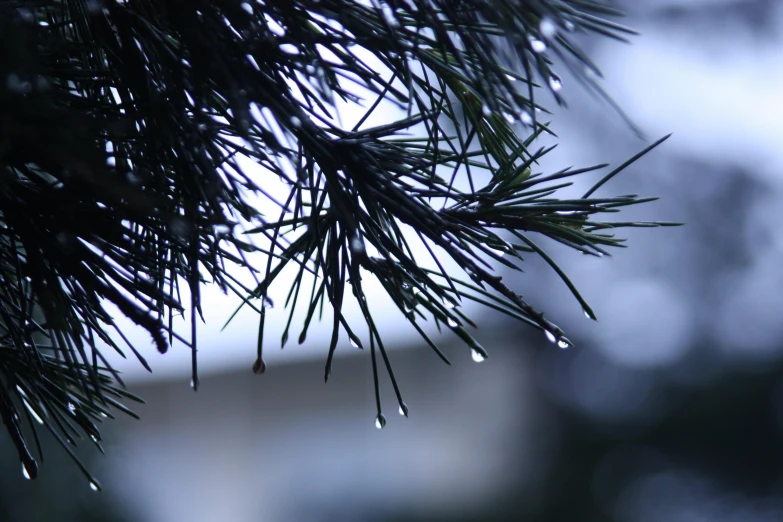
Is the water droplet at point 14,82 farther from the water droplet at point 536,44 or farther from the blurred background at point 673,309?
the blurred background at point 673,309

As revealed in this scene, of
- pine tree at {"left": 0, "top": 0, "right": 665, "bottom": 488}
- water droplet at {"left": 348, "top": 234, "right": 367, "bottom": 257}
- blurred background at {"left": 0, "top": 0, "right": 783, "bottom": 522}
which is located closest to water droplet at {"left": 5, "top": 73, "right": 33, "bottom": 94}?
pine tree at {"left": 0, "top": 0, "right": 665, "bottom": 488}

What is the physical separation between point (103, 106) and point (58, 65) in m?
0.05

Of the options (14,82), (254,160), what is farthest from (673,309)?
(14,82)

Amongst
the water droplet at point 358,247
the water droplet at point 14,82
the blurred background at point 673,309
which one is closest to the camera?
the water droplet at point 14,82

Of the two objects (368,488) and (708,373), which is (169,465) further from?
(708,373)

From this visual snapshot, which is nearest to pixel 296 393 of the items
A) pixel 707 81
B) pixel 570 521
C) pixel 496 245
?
pixel 570 521

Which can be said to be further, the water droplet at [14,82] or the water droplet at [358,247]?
the water droplet at [358,247]

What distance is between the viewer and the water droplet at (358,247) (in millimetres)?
373

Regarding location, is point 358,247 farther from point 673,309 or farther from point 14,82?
point 673,309

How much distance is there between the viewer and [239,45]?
358 millimetres

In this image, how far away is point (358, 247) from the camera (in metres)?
0.39

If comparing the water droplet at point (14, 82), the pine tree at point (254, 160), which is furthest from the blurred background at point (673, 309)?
the water droplet at point (14, 82)

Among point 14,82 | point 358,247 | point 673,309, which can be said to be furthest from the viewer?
point 673,309

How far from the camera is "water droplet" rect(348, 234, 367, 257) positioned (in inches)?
14.7
